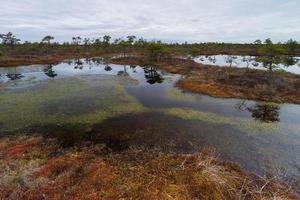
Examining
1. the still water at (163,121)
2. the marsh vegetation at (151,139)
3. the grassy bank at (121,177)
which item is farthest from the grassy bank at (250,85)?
the grassy bank at (121,177)

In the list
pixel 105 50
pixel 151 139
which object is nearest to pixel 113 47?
pixel 105 50

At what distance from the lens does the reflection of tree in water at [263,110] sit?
19487mm

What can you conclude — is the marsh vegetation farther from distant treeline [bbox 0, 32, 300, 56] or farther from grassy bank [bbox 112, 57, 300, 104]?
distant treeline [bbox 0, 32, 300, 56]

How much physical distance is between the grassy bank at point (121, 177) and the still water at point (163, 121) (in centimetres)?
164

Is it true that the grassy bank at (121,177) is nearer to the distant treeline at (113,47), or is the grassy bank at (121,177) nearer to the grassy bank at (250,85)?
the grassy bank at (250,85)

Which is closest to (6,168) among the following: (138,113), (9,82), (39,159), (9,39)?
(39,159)

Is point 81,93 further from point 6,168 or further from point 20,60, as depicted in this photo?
point 20,60

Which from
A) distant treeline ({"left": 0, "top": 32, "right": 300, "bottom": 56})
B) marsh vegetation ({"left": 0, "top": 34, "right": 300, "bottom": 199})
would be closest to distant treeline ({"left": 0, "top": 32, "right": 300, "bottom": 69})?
distant treeline ({"left": 0, "top": 32, "right": 300, "bottom": 56})

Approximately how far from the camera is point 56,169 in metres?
11.1

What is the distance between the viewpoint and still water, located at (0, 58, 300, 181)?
46.8 ft

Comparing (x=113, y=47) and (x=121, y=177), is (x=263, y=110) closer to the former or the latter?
(x=121, y=177)

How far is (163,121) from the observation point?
18625mm

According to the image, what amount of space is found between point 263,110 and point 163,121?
33.4 feet

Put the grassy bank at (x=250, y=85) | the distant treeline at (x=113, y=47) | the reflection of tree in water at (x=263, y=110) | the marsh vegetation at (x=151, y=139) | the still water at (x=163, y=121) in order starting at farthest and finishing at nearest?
the distant treeline at (x=113, y=47), the grassy bank at (x=250, y=85), the reflection of tree in water at (x=263, y=110), the still water at (x=163, y=121), the marsh vegetation at (x=151, y=139)
